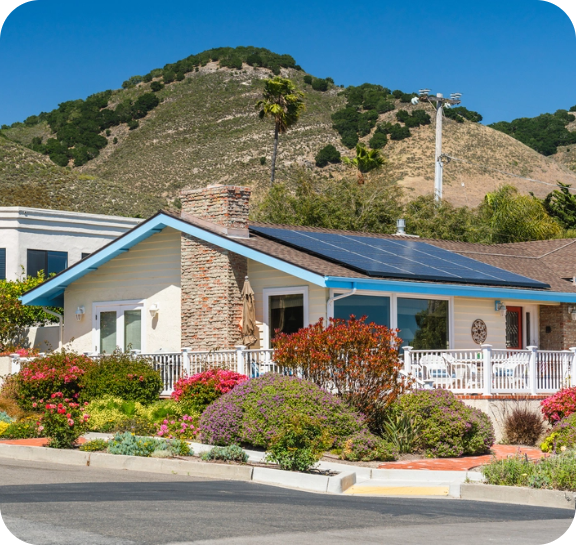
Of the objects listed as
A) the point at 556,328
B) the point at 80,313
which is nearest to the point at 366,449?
the point at 556,328

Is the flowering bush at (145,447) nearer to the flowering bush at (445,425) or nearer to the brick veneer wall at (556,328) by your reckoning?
the flowering bush at (445,425)

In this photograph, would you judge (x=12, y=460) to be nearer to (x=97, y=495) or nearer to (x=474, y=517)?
(x=97, y=495)

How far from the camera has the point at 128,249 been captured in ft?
74.1

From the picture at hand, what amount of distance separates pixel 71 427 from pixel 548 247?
→ 63.4 ft

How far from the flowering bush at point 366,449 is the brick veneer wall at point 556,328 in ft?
32.1

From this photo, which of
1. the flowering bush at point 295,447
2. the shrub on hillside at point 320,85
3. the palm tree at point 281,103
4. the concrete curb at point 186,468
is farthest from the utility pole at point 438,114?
the shrub on hillside at point 320,85

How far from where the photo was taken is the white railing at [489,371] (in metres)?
18.2

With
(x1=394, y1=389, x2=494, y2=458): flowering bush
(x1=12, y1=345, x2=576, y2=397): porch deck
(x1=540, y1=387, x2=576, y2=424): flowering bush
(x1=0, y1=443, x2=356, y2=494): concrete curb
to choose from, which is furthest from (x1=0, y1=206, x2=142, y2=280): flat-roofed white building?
(x1=540, y1=387, x2=576, y2=424): flowering bush

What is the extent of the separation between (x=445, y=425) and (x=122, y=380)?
6.98 m

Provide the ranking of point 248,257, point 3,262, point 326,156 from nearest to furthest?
1. point 248,257
2. point 3,262
3. point 326,156

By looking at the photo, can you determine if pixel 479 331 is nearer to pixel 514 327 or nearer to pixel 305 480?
pixel 514 327

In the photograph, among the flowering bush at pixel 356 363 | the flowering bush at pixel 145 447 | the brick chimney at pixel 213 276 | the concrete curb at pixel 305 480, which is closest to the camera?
the concrete curb at pixel 305 480

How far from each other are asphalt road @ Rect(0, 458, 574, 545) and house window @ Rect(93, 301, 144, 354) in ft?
32.3

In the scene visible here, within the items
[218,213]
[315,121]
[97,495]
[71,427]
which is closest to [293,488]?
[97,495]
